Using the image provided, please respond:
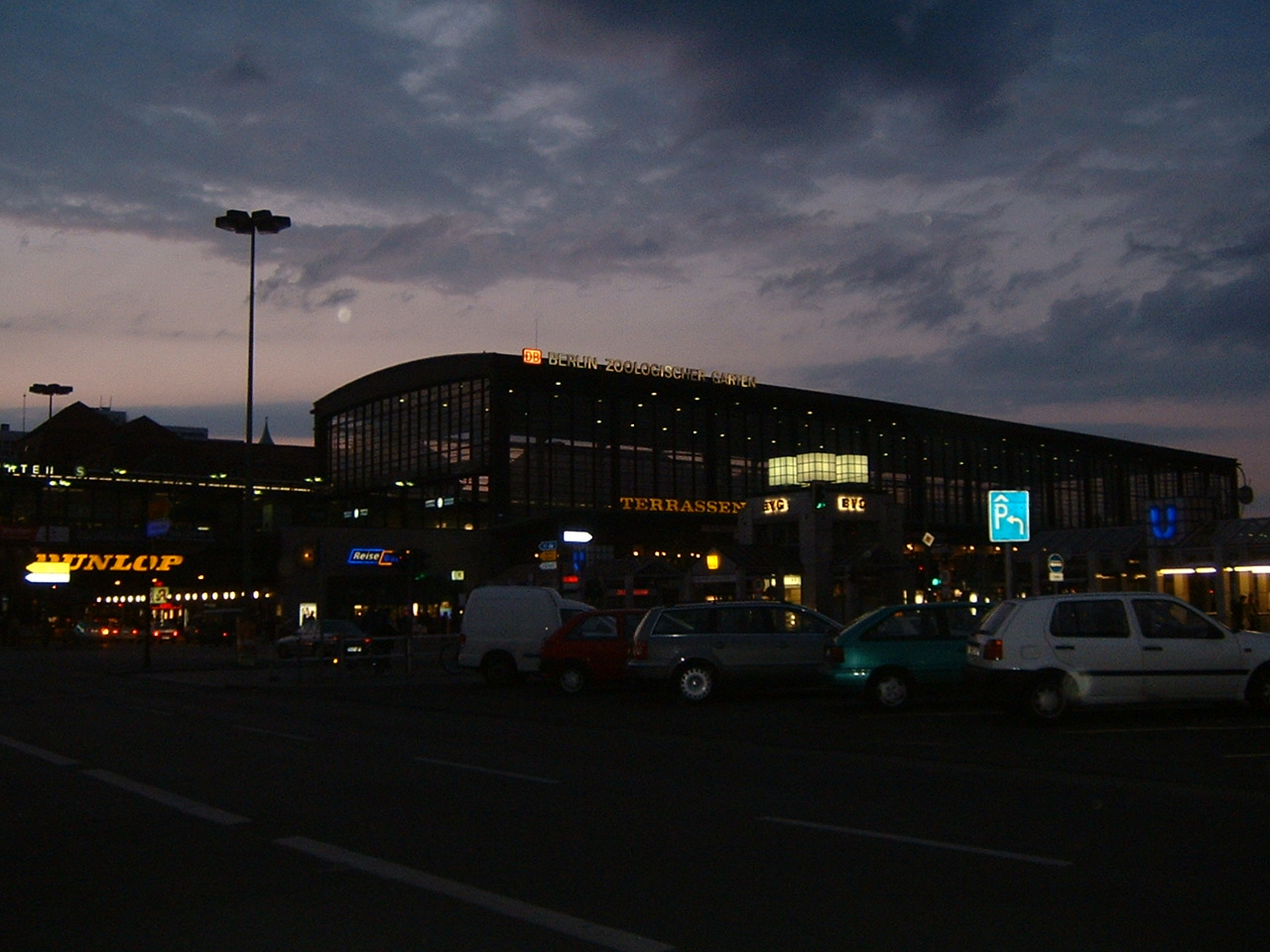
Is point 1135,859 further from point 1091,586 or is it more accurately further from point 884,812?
point 1091,586

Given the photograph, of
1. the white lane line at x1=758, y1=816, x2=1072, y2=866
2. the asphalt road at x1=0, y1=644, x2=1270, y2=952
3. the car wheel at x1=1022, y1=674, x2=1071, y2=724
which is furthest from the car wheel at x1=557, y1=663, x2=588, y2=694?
the white lane line at x1=758, y1=816, x2=1072, y2=866

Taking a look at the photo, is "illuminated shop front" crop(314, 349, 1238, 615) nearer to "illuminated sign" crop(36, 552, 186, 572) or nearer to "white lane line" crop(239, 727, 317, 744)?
"illuminated sign" crop(36, 552, 186, 572)

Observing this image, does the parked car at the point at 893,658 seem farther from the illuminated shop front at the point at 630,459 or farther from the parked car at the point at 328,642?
the illuminated shop front at the point at 630,459

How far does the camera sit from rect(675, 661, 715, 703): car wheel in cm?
2178

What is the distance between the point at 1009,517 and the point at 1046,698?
1417 cm

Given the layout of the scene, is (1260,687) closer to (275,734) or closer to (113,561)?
(275,734)

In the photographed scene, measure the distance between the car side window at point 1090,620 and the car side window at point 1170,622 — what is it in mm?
247

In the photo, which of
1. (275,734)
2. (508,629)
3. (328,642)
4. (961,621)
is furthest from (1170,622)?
(328,642)

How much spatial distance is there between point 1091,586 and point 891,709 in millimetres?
22664

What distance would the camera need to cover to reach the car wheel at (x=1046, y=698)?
16.2 m

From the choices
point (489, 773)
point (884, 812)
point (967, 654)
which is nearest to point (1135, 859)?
point (884, 812)

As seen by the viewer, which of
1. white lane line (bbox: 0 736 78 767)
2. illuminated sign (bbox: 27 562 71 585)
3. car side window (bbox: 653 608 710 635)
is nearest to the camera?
white lane line (bbox: 0 736 78 767)

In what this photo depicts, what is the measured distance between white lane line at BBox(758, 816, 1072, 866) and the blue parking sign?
70.5ft

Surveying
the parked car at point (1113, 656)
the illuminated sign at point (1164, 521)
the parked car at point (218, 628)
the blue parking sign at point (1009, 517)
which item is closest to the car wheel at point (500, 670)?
the blue parking sign at point (1009, 517)
